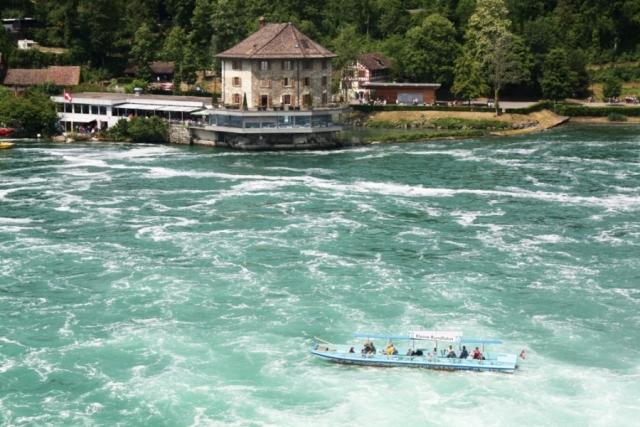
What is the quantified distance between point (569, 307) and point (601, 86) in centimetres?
8844

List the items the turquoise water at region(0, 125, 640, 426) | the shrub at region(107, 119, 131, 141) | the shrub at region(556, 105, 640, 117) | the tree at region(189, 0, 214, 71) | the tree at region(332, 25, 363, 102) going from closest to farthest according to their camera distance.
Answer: the turquoise water at region(0, 125, 640, 426) → the shrub at region(107, 119, 131, 141) → the shrub at region(556, 105, 640, 117) → the tree at region(332, 25, 363, 102) → the tree at region(189, 0, 214, 71)

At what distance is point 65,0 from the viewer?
14788cm

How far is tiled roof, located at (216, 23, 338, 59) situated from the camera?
108438 millimetres

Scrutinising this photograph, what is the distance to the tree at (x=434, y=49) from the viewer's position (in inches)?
5246

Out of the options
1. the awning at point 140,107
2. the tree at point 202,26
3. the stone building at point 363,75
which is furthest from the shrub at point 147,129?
the tree at point 202,26

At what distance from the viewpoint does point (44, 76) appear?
128 metres

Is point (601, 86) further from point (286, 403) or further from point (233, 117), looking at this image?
point (286, 403)

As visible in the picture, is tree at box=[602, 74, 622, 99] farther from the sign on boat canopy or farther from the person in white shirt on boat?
the person in white shirt on boat

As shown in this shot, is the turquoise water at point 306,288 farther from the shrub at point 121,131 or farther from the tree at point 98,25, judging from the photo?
the tree at point 98,25

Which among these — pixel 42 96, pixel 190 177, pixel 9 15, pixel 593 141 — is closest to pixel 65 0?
pixel 9 15

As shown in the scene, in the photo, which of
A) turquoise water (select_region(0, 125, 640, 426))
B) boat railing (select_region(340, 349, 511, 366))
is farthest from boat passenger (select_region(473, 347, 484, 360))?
turquoise water (select_region(0, 125, 640, 426))

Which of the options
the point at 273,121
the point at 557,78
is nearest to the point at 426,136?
the point at 273,121

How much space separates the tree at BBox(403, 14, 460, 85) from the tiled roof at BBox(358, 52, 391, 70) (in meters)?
6.46

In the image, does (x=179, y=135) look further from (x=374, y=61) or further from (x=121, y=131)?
(x=374, y=61)
